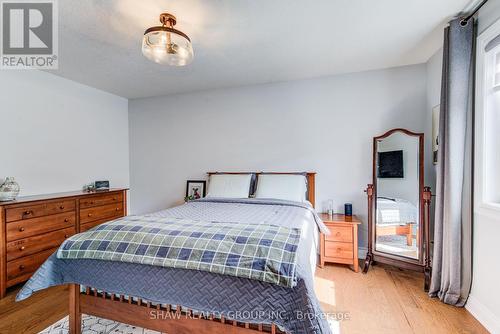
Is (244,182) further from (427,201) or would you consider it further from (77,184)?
(77,184)

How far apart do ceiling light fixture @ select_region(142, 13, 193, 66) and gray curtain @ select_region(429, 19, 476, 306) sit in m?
2.18

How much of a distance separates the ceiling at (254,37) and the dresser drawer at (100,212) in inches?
69.1

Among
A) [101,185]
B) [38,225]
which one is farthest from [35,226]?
[101,185]

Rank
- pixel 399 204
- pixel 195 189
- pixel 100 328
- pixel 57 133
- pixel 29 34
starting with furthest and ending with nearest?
pixel 195 189 → pixel 57 133 → pixel 399 204 → pixel 29 34 → pixel 100 328

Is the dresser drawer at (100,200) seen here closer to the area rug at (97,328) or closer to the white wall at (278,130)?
the white wall at (278,130)

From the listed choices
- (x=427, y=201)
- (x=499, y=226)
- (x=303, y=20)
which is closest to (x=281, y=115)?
(x=303, y=20)

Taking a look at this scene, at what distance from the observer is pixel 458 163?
1.87 m

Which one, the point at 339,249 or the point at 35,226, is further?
the point at 339,249

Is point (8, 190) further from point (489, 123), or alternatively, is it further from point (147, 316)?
point (489, 123)

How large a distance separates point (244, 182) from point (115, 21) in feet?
6.94

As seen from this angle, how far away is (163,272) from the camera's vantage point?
1.32m

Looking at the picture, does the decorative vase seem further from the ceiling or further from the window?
the window

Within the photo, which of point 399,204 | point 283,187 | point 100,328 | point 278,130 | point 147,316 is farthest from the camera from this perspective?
point 278,130

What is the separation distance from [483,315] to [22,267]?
3.98 metres
